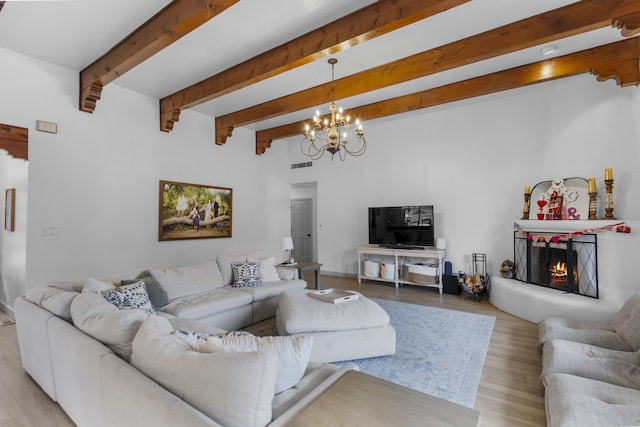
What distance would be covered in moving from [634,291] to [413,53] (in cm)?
367

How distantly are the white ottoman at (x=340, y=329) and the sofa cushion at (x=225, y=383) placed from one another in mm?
1583

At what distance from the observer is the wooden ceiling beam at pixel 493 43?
2682mm

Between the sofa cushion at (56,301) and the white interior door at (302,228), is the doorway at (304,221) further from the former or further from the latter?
the sofa cushion at (56,301)

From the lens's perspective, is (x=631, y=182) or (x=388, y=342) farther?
(x=631, y=182)

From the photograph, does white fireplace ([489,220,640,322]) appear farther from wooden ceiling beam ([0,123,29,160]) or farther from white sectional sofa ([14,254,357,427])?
wooden ceiling beam ([0,123,29,160])

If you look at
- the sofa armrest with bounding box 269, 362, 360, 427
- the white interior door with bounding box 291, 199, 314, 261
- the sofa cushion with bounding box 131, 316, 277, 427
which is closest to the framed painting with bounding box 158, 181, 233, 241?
the white interior door with bounding box 291, 199, 314, 261

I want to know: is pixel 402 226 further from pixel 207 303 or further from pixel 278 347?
pixel 278 347

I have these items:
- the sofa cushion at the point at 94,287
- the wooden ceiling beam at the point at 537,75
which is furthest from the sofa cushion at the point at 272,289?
the wooden ceiling beam at the point at 537,75

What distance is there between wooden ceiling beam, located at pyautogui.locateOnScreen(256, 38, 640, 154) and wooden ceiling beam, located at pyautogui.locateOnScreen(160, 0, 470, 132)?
2.13 m

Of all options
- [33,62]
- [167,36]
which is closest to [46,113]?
[33,62]

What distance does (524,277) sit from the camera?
4484 millimetres

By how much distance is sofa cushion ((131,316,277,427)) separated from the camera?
109 cm

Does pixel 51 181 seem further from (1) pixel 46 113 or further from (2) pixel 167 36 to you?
(2) pixel 167 36

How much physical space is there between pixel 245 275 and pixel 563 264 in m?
4.19
